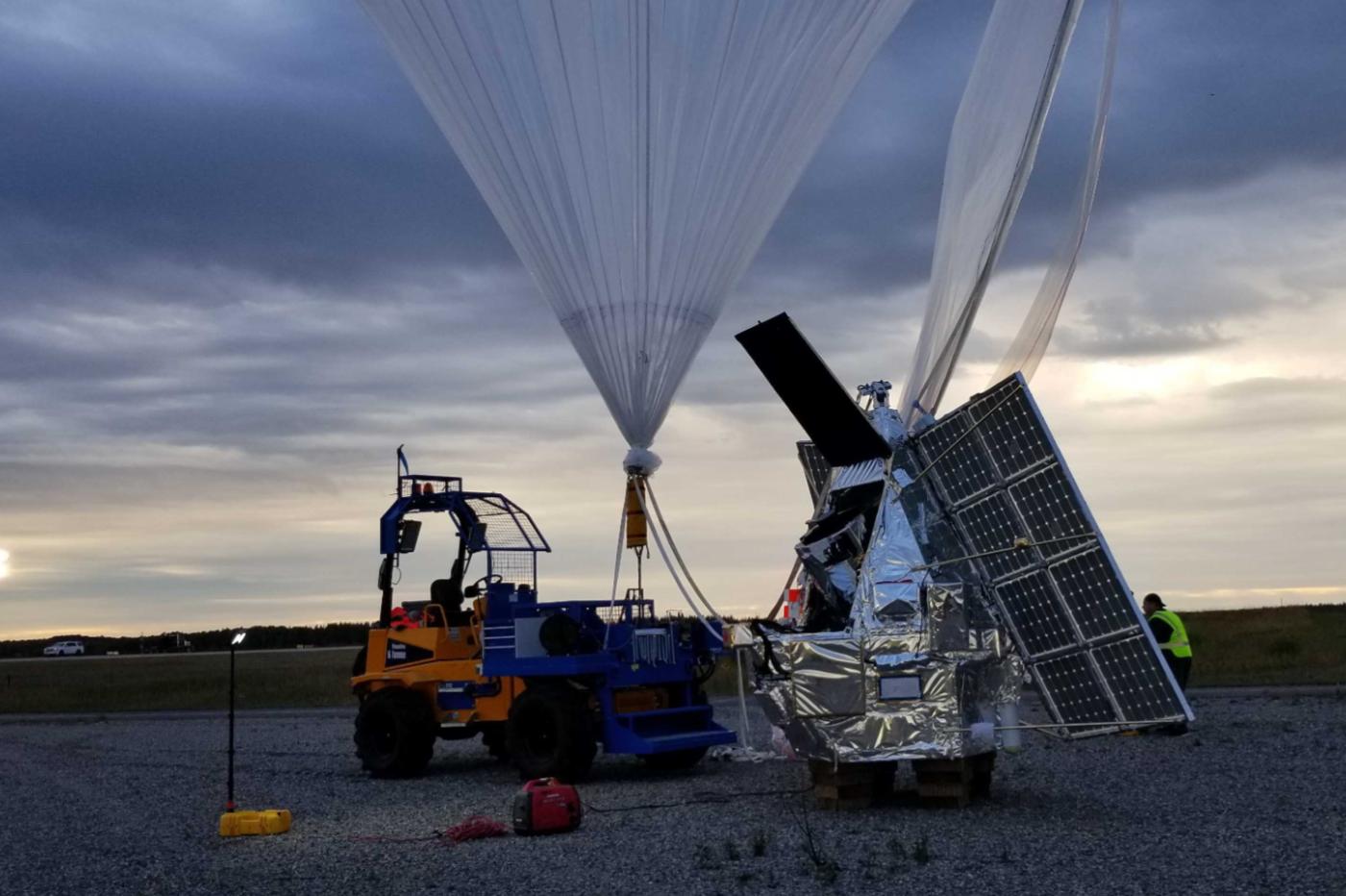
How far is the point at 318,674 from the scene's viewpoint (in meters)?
43.9

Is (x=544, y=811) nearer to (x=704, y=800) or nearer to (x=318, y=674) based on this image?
(x=704, y=800)

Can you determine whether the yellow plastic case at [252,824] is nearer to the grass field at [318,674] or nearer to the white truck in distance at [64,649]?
the grass field at [318,674]

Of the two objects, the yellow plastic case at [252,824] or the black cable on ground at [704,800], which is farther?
the black cable on ground at [704,800]

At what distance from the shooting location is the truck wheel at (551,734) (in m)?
13.7

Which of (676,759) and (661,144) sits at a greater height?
(661,144)

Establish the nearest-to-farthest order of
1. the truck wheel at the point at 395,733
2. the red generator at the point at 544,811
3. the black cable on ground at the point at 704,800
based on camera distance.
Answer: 1. the red generator at the point at 544,811
2. the black cable on ground at the point at 704,800
3. the truck wheel at the point at 395,733

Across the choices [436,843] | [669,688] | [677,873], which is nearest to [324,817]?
[436,843]

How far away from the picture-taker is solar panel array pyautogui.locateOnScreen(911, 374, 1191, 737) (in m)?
10.1

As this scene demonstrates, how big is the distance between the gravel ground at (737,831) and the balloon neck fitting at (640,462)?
2.87 m

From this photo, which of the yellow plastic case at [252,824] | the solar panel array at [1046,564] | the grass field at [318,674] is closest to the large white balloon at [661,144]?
the solar panel array at [1046,564]

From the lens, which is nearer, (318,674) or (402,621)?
(402,621)

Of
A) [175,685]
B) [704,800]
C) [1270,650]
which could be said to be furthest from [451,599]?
[175,685]

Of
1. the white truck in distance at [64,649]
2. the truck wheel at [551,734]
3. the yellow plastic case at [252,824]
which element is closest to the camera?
the yellow plastic case at [252,824]

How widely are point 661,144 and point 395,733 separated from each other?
24.1 ft
